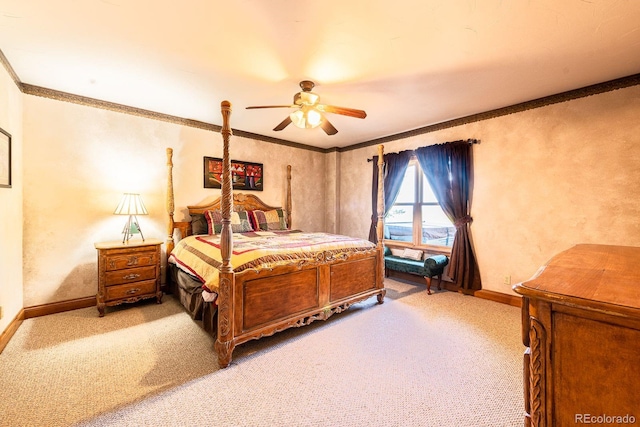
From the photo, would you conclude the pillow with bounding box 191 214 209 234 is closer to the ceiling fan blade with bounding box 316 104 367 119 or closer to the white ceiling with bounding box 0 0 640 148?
the white ceiling with bounding box 0 0 640 148

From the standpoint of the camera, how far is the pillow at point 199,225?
3848 millimetres

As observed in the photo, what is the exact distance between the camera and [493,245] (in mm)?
3586

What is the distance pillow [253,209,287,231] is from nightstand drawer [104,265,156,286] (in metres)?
1.63

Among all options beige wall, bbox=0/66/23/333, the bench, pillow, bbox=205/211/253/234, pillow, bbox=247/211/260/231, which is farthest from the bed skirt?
the bench

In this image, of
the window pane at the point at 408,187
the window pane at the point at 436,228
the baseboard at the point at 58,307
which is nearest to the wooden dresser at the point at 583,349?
the window pane at the point at 436,228

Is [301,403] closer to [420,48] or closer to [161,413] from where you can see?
[161,413]

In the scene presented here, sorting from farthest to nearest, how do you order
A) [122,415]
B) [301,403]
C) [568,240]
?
[568,240] < [301,403] < [122,415]

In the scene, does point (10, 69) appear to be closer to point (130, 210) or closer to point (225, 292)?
point (130, 210)

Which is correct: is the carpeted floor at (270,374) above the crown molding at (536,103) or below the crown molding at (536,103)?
below

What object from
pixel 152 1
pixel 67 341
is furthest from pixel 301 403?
pixel 152 1

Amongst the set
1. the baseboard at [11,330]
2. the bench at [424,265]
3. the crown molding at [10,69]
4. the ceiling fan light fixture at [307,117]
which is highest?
the crown molding at [10,69]

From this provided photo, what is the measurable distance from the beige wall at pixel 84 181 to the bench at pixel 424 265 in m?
3.23

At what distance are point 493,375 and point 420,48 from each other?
2.58m

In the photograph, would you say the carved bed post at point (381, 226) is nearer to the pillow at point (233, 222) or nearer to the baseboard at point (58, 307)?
the pillow at point (233, 222)
